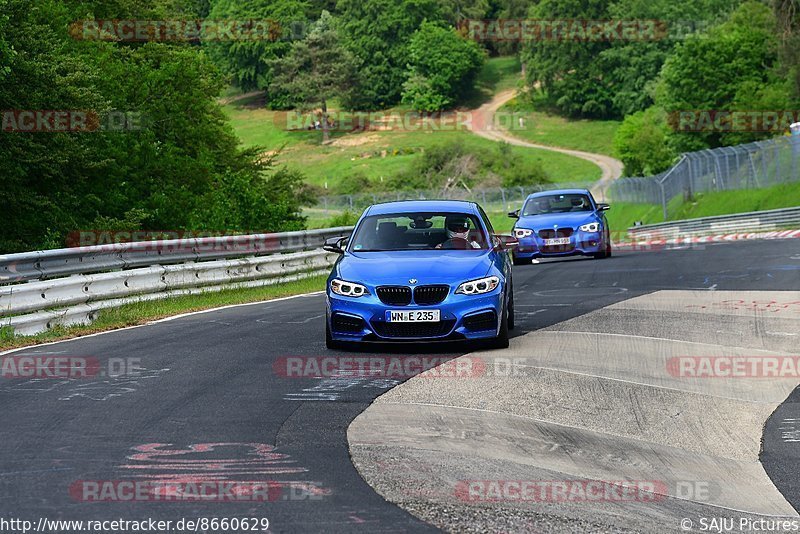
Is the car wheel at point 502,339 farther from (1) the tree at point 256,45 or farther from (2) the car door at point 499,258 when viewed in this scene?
(1) the tree at point 256,45

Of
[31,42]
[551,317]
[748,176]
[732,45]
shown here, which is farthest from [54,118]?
[732,45]

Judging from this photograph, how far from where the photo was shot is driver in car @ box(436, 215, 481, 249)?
1320cm

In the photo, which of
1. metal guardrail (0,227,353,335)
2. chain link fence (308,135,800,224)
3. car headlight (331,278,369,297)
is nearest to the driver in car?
car headlight (331,278,369,297)

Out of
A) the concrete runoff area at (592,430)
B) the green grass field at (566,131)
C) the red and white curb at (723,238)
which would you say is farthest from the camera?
the green grass field at (566,131)

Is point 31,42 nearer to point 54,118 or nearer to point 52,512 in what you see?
point 54,118

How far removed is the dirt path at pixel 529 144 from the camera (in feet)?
335

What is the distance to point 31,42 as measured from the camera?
107 ft

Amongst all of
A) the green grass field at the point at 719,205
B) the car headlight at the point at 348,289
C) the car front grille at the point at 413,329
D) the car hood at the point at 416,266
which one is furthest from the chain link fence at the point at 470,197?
the car front grille at the point at 413,329

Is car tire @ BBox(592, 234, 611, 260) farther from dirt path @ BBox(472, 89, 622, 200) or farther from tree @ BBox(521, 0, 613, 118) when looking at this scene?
tree @ BBox(521, 0, 613, 118)

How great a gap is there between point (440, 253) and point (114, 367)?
3.39 m

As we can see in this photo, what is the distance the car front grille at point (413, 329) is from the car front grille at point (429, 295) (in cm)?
21

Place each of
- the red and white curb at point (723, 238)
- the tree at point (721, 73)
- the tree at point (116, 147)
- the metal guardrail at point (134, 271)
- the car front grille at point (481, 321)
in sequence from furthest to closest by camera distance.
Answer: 1. the tree at point (721, 73)
2. the red and white curb at point (723, 238)
3. the tree at point (116, 147)
4. the metal guardrail at point (134, 271)
5. the car front grille at point (481, 321)

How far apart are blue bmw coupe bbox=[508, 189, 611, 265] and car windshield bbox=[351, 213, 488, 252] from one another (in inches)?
567

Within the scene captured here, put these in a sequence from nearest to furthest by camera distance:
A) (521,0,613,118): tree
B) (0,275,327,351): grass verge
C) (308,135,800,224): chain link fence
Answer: (0,275,327,351): grass verge < (308,135,800,224): chain link fence < (521,0,613,118): tree
